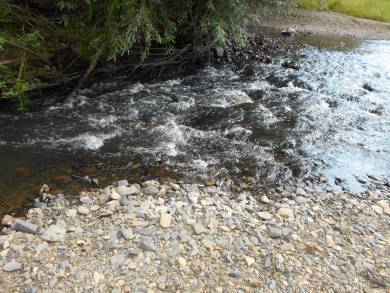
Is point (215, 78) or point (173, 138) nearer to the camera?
point (173, 138)

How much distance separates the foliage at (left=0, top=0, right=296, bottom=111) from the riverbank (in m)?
14.3

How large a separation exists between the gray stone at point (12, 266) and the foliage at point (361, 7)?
28.4 metres

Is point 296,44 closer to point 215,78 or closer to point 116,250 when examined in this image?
point 215,78

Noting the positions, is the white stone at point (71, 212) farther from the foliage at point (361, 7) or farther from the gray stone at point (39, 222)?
the foliage at point (361, 7)

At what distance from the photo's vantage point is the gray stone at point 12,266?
9.34 ft

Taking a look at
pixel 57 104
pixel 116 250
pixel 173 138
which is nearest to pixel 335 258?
pixel 116 250

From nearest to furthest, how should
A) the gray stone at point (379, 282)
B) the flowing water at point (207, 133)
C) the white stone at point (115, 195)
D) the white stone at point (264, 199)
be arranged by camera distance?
the gray stone at point (379, 282), the white stone at point (115, 195), the white stone at point (264, 199), the flowing water at point (207, 133)

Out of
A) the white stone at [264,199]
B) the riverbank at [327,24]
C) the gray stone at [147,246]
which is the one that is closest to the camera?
the gray stone at [147,246]

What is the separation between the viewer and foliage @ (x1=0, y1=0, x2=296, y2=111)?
5.96 metres

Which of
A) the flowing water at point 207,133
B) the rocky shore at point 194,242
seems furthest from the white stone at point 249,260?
the flowing water at point 207,133

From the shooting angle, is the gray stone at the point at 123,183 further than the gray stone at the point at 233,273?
Yes

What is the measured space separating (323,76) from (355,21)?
17385 mm

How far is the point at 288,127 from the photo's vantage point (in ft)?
22.6

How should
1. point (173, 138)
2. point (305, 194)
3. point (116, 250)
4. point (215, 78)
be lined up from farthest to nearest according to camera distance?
point (215, 78), point (173, 138), point (305, 194), point (116, 250)
